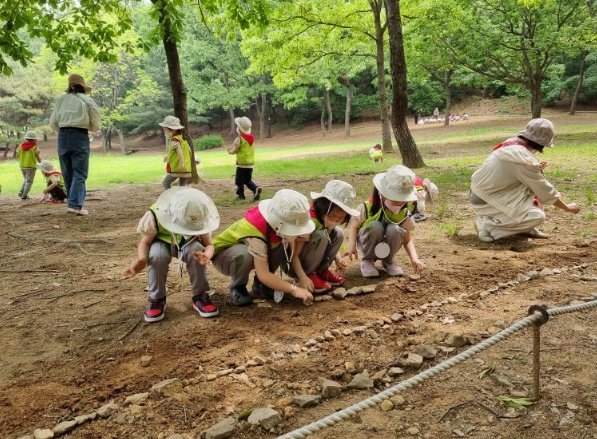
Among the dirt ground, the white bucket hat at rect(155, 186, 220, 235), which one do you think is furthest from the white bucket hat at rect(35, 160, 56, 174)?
the white bucket hat at rect(155, 186, 220, 235)

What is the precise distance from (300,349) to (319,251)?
950 mm

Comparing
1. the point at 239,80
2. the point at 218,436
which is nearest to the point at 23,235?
the point at 218,436

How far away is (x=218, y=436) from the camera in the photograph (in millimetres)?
1994

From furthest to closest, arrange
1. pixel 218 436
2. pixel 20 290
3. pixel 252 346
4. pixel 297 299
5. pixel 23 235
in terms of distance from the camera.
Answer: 1. pixel 23 235
2. pixel 20 290
3. pixel 297 299
4. pixel 252 346
5. pixel 218 436

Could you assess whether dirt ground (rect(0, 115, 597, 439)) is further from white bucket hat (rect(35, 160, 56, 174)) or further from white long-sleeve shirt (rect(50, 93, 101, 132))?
white bucket hat (rect(35, 160, 56, 174))

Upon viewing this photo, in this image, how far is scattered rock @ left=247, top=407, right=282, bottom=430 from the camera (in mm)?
2072

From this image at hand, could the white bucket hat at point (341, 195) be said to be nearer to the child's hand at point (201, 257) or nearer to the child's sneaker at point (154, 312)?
the child's hand at point (201, 257)

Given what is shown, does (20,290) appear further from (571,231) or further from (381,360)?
(571,231)

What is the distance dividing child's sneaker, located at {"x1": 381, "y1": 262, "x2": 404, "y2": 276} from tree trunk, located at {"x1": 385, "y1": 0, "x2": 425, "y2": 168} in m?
6.73

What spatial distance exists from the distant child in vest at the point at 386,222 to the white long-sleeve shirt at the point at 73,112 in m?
4.68

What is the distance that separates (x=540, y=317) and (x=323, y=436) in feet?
3.66

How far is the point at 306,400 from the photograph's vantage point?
2.23 meters

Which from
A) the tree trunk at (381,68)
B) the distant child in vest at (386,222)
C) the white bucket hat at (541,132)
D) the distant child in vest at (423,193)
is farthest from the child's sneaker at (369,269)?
the tree trunk at (381,68)

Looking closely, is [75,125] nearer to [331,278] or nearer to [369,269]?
[331,278]
